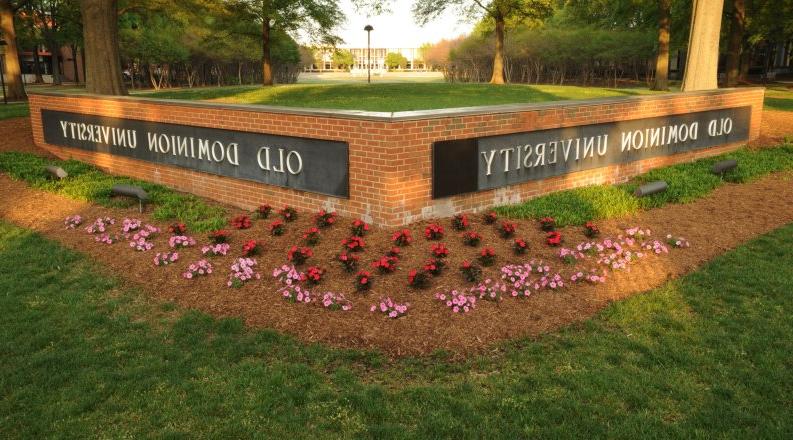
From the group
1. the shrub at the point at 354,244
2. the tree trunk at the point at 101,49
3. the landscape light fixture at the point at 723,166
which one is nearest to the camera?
the shrub at the point at 354,244

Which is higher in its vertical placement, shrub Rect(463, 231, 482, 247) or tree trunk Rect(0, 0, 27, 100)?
tree trunk Rect(0, 0, 27, 100)

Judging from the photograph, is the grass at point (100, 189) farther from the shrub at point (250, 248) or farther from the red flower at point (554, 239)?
the red flower at point (554, 239)

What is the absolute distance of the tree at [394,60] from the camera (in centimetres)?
17250

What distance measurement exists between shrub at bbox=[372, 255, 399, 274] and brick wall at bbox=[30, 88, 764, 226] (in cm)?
102

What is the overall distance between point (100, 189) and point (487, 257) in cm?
643

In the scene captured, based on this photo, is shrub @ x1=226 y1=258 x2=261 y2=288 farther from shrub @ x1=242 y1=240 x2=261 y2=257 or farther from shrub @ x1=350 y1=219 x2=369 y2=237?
shrub @ x1=350 y1=219 x2=369 y2=237

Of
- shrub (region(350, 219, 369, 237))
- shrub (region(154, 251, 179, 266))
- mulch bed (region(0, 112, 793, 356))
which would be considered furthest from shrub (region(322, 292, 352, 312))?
shrub (region(154, 251, 179, 266))

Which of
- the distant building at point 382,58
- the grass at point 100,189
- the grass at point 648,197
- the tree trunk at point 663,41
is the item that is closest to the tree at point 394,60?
the distant building at point 382,58

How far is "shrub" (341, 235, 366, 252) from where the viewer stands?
6.89 m

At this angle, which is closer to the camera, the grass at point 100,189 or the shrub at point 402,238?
the shrub at point 402,238

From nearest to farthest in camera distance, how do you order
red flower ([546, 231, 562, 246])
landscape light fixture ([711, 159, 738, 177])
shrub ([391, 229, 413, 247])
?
shrub ([391, 229, 413, 247]) < red flower ([546, 231, 562, 246]) < landscape light fixture ([711, 159, 738, 177])

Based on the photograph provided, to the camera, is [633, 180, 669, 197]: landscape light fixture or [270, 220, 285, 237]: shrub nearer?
[270, 220, 285, 237]: shrub

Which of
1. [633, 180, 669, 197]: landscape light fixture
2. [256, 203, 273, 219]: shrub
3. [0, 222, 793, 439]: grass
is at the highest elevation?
[633, 180, 669, 197]: landscape light fixture

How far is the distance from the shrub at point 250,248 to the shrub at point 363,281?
1.34 metres
